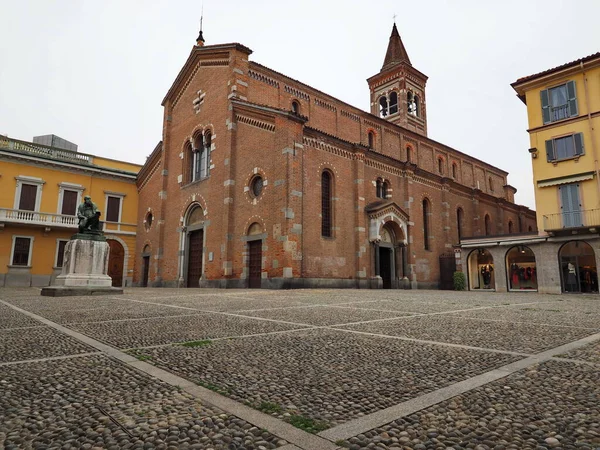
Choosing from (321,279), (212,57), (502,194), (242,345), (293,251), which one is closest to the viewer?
(242,345)

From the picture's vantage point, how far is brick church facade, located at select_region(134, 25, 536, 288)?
17.4 m

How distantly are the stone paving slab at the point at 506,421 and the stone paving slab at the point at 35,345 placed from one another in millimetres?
2924

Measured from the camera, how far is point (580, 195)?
17.5 meters

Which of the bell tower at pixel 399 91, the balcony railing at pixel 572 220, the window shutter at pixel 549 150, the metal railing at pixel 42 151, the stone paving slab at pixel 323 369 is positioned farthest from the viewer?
the bell tower at pixel 399 91

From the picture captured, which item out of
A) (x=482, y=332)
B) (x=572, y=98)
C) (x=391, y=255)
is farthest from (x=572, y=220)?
(x=482, y=332)

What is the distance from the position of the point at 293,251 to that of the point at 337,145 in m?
6.83

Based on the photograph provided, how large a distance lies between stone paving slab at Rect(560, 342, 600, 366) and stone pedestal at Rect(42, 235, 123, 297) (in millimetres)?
12289

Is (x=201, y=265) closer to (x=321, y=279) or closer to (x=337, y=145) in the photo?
(x=321, y=279)

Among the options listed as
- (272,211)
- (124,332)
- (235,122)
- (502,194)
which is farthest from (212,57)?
(502,194)

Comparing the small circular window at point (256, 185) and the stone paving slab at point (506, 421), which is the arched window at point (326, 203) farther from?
the stone paving slab at point (506, 421)

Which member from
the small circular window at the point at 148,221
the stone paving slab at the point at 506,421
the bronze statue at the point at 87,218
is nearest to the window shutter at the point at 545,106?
the stone paving slab at the point at 506,421

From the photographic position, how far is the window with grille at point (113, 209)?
1066 inches

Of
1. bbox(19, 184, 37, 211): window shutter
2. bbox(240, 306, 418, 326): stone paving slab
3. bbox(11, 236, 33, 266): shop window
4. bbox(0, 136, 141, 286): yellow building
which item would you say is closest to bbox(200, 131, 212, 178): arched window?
bbox(0, 136, 141, 286): yellow building

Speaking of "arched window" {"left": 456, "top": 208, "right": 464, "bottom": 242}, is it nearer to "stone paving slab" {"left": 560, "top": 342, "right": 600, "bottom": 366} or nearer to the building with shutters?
the building with shutters
